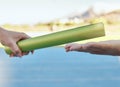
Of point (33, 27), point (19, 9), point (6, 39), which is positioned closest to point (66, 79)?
point (33, 27)

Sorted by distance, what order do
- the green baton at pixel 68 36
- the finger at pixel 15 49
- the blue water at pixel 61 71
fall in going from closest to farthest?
the green baton at pixel 68 36, the finger at pixel 15 49, the blue water at pixel 61 71

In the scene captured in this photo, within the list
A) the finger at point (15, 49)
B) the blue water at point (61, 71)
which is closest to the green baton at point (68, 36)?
the finger at point (15, 49)

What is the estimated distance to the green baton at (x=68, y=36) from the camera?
2.77 ft

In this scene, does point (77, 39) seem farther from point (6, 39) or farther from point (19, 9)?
point (19, 9)

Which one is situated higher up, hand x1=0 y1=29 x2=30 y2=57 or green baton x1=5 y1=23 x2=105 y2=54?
hand x1=0 y1=29 x2=30 y2=57

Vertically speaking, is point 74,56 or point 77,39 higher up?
point 74,56

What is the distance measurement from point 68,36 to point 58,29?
3.10 m

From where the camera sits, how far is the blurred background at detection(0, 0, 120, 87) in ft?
12.5

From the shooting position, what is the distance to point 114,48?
0.95m

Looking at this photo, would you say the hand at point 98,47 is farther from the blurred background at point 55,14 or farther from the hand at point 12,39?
the blurred background at point 55,14

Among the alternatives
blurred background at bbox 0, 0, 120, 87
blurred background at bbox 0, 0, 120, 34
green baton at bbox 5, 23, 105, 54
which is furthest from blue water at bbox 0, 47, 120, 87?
green baton at bbox 5, 23, 105, 54

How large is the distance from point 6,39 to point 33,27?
111 inches

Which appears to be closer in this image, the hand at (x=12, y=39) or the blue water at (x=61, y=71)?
the hand at (x=12, y=39)

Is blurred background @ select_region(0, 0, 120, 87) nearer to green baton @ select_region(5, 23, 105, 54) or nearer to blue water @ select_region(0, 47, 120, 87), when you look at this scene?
blue water @ select_region(0, 47, 120, 87)
